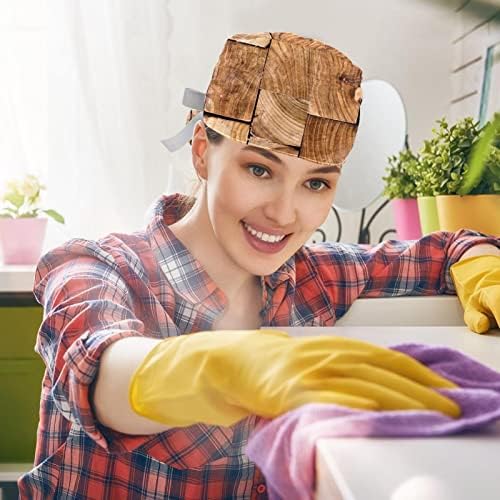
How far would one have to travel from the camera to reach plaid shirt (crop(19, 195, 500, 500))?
0.80m

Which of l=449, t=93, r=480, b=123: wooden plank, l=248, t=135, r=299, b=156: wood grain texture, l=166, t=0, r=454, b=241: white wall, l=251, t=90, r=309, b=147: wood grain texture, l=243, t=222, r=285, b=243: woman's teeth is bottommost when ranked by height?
l=243, t=222, r=285, b=243: woman's teeth

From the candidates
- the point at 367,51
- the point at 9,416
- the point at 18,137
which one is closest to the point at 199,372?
the point at 9,416

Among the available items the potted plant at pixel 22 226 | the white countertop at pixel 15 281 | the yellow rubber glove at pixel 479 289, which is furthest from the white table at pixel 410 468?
the potted plant at pixel 22 226

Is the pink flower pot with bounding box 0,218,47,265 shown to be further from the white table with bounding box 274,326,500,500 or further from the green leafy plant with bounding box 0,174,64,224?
the white table with bounding box 274,326,500,500

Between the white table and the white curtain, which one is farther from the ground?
the white curtain

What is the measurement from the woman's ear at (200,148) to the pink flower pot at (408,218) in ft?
2.37

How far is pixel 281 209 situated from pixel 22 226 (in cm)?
109

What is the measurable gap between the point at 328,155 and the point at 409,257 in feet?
1.04

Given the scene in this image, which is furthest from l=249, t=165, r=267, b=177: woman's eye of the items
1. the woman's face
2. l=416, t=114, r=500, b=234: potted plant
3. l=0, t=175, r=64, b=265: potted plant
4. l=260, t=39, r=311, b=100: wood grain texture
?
l=0, t=175, r=64, b=265: potted plant

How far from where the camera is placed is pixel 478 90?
216cm

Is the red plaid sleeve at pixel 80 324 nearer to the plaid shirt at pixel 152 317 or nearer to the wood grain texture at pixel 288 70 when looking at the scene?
the plaid shirt at pixel 152 317

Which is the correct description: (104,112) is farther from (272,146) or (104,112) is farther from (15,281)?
(272,146)

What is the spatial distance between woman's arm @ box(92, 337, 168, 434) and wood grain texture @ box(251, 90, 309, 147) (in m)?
0.49

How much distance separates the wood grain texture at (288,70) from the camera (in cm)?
111
